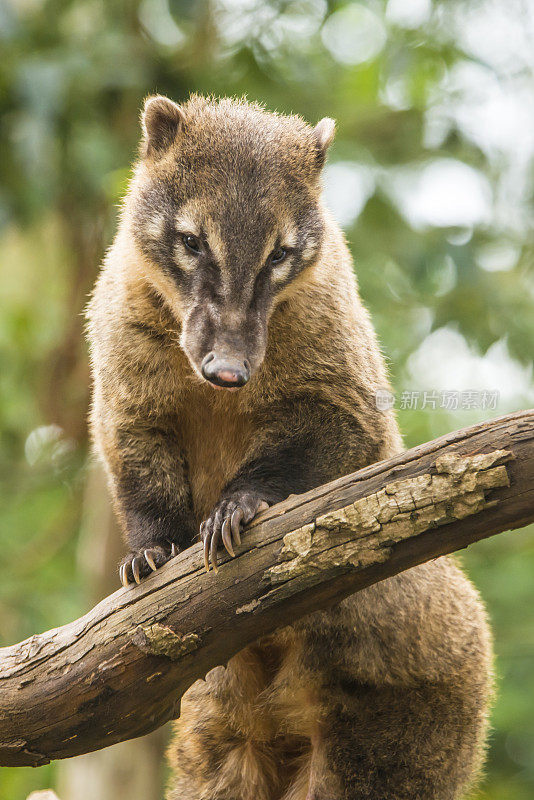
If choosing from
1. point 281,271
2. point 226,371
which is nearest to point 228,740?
point 226,371

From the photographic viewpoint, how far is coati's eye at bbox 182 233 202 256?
403cm

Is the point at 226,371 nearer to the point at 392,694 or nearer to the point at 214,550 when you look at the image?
the point at 214,550

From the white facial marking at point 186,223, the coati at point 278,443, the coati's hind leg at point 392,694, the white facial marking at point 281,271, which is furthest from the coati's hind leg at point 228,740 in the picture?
the white facial marking at point 186,223

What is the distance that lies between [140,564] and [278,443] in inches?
33.8

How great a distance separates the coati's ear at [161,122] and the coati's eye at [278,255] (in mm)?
883

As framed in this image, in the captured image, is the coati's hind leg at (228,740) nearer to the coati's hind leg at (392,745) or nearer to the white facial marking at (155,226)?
the coati's hind leg at (392,745)

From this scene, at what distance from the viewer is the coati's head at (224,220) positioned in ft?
12.6

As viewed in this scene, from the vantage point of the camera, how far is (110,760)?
7.51m

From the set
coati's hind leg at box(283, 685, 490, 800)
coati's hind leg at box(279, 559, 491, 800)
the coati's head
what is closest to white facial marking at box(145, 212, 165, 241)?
the coati's head

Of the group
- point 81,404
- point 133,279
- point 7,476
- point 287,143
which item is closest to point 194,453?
point 133,279

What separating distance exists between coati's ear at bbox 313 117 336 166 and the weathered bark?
198 cm

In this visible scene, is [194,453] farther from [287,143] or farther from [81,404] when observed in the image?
[81,404]

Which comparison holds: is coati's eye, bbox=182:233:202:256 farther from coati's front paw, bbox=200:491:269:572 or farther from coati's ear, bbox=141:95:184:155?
coati's front paw, bbox=200:491:269:572

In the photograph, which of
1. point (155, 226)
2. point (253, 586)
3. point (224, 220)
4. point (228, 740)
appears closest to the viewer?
point (253, 586)
